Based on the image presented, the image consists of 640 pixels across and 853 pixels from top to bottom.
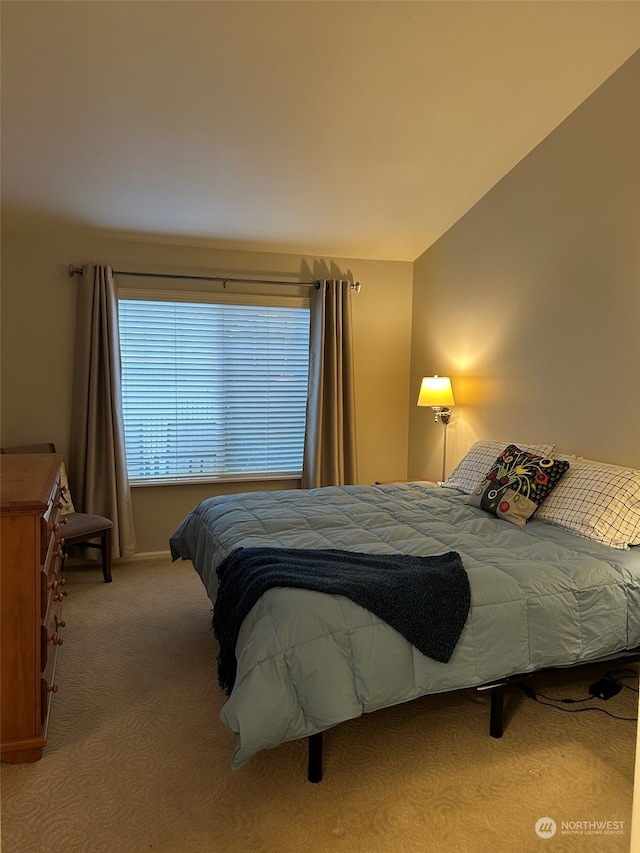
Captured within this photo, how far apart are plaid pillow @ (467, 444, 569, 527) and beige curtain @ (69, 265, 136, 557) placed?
8.35 ft

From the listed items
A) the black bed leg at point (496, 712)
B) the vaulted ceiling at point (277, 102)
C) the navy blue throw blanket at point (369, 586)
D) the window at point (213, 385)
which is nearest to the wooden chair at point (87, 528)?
the window at point (213, 385)

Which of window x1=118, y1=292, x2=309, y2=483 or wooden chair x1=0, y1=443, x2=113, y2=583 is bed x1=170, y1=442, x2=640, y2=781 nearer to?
wooden chair x1=0, y1=443, x2=113, y2=583

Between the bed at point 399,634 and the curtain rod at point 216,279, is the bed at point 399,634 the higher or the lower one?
the lower one

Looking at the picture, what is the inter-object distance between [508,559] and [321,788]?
3.60 feet

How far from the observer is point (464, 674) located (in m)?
2.08

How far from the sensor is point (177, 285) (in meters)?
4.52

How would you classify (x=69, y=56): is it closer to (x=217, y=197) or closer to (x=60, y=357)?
(x=217, y=197)

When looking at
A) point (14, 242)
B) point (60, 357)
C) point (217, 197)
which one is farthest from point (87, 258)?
point (217, 197)

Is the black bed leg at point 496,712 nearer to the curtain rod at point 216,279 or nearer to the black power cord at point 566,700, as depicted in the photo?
the black power cord at point 566,700

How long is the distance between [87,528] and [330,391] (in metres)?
2.09

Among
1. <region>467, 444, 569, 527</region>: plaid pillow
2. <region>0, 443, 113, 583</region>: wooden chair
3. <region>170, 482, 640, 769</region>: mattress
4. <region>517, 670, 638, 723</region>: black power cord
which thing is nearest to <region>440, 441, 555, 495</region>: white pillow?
<region>467, 444, 569, 527</region>: plaid pillow

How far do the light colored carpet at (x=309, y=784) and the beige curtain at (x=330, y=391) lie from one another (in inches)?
87.5

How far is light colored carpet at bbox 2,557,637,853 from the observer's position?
6.02ft

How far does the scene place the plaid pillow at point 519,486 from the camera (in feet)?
9.70
